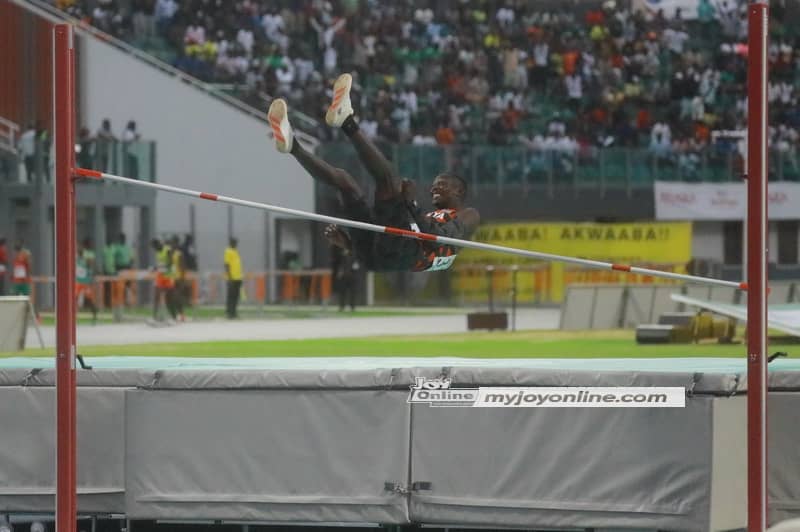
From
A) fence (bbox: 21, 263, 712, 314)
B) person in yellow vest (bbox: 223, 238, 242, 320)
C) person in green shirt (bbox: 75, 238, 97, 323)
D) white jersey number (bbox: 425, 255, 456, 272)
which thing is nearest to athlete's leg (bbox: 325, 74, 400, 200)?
white jersey number (bbox: 425, 255, 456, 272)

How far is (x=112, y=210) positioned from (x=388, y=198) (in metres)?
22.7

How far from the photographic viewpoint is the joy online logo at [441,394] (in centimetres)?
845

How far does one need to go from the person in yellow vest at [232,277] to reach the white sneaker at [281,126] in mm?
18581

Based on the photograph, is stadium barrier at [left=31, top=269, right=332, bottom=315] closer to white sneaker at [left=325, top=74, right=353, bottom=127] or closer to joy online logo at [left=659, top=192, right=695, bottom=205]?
joy online logo at [left=659, top=192, right=695, bottom=205]

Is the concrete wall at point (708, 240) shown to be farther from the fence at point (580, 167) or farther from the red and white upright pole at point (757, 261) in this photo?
the red and white upright pole at point (757, 261)

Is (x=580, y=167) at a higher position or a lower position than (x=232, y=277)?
higher

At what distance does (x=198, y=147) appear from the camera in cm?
3203

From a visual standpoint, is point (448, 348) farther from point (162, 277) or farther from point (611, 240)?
point (611, 240)

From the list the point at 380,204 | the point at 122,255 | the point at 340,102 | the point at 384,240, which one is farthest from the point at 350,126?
the point at 122,255

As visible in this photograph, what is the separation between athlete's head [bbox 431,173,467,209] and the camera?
31.6ft

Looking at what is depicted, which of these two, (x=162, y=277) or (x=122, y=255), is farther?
(x=122, y=255)

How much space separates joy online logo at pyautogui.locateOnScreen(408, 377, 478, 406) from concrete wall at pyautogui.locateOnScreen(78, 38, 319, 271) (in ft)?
76.6

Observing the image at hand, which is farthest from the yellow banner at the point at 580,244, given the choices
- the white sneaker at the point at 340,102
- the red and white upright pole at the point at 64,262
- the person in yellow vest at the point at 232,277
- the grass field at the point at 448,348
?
the red and white upright pole at the point at 64,262

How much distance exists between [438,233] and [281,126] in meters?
1.44
